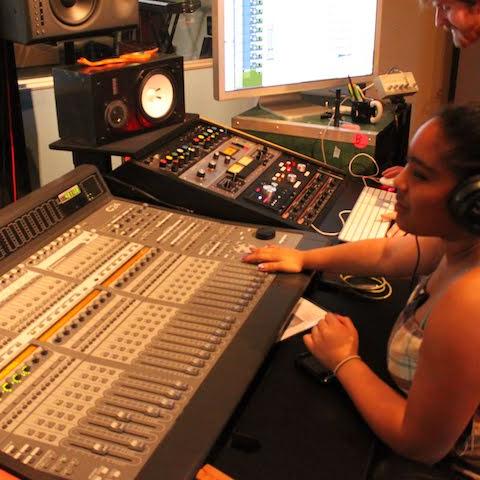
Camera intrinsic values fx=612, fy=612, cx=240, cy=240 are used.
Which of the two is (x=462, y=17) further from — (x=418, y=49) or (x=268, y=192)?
(x=418, y=49)

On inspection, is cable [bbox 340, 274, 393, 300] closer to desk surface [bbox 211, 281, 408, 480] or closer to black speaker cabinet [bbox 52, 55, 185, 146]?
desk surface [bbox 211, 281, 408, 480]

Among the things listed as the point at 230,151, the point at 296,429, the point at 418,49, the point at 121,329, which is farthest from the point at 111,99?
the point at 418,49

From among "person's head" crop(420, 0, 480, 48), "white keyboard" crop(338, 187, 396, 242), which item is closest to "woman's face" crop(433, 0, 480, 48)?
"person's head" crop(420, 0, 480, 48)

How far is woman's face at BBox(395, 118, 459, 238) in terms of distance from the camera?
85cm

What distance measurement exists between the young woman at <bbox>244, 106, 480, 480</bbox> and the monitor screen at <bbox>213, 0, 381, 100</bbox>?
1044mm

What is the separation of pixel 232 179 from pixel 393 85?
34.3 inches

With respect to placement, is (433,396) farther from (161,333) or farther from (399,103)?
(399,103)

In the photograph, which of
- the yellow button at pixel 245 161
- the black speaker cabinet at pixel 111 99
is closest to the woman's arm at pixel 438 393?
the yellow button at pixel 245 161

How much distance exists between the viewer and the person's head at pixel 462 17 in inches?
48.5

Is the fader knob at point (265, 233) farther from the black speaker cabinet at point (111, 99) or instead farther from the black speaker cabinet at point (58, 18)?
the black speaker cabinet at point (58, 18)

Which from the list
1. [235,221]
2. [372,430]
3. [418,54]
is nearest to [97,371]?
[372,430]

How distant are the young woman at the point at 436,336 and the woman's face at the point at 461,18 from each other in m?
0.48

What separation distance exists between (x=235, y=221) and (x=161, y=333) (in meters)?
0.49

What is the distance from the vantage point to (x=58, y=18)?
4.33 ft
